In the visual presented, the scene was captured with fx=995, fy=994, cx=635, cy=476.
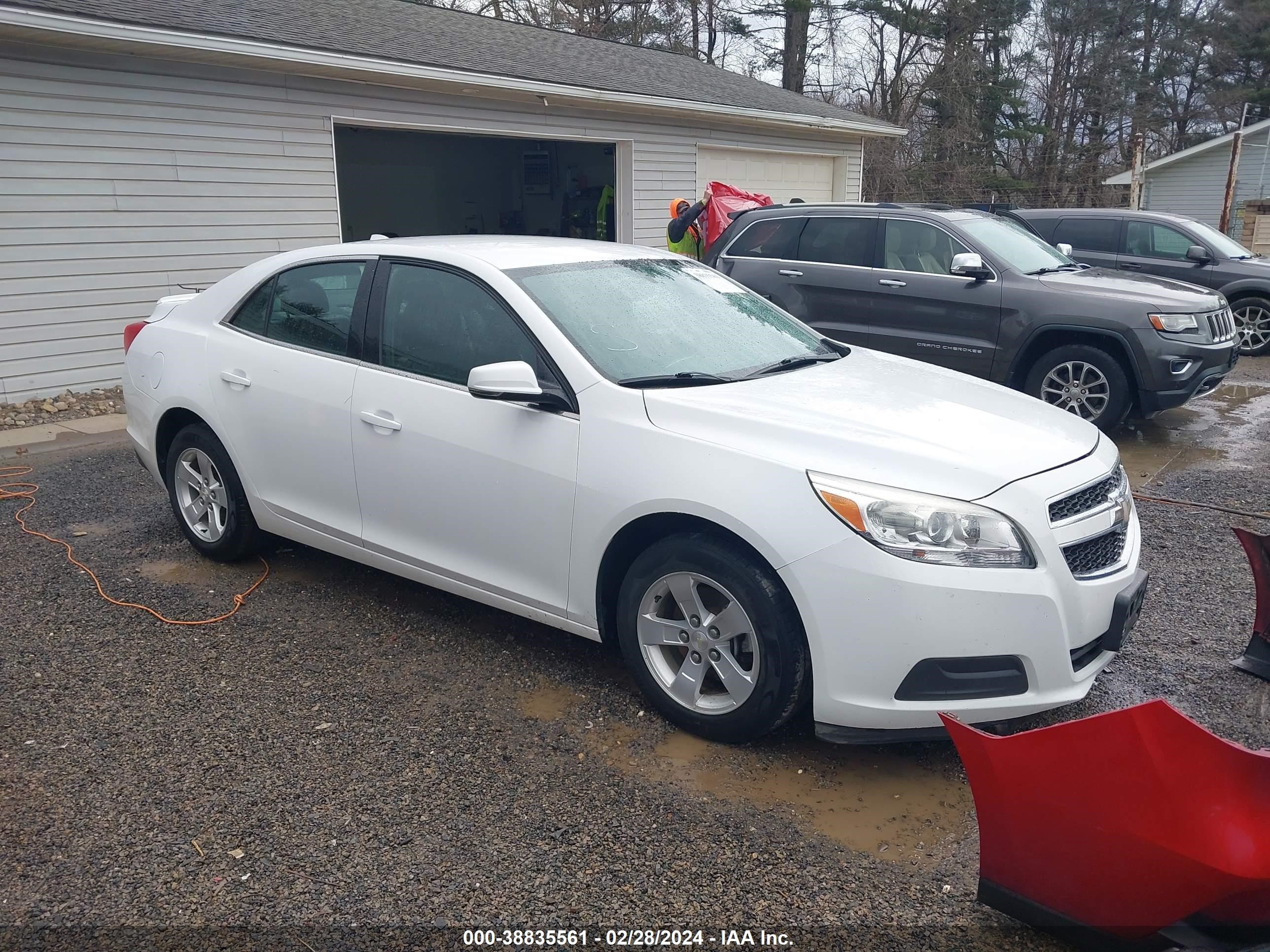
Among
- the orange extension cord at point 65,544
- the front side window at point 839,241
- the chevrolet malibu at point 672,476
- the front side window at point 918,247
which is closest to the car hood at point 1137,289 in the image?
the front side window at point 918,247

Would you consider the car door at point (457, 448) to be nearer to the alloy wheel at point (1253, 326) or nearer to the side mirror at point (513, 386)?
the side mirror at point (513, 386)

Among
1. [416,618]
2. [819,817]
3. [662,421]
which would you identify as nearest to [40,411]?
[416,618]

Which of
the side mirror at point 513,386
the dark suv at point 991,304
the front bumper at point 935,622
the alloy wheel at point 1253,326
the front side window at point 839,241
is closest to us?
the front bumper at point 935,622

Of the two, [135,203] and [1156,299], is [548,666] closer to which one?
[1156,299]

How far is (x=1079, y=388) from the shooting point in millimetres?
7699

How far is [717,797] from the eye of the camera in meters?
3.04

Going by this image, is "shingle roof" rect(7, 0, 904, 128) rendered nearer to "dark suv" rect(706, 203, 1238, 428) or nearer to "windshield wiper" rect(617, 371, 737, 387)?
"dark suv" rect(706, 203, 1238, 428)

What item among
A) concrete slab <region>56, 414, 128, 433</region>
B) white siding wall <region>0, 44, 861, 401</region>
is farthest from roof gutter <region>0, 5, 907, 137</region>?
concrete slab <region>56, 414, 128, 433</region>

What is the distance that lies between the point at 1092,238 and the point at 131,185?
10.4 metres

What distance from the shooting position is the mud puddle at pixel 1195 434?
285 inches

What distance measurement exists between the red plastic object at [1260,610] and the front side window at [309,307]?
367cm

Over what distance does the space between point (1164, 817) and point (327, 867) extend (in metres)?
2.09

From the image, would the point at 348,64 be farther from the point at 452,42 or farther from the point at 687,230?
the point at 687,230

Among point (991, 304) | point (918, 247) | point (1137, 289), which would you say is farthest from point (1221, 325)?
point (918, 247)
